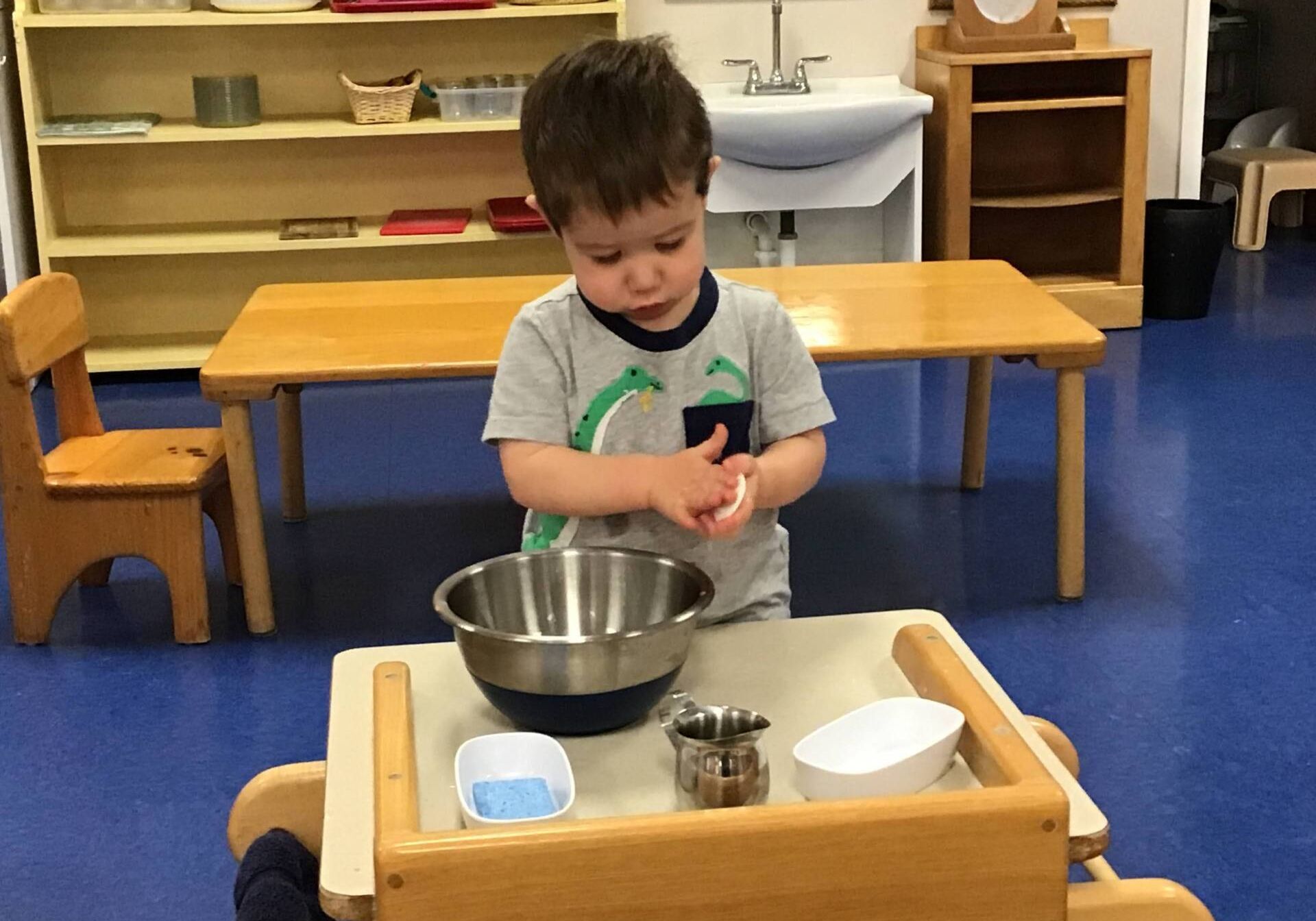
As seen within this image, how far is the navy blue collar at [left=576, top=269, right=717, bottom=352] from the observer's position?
1.44 m

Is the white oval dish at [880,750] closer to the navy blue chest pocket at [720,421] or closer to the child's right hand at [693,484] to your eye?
the child's right hand at [693,484]

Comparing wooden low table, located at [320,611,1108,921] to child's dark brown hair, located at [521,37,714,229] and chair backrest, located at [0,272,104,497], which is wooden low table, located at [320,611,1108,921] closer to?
child's dark brown hair, located at [521,37,714,229]

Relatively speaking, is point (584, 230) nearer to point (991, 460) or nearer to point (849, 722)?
point (849, 722)

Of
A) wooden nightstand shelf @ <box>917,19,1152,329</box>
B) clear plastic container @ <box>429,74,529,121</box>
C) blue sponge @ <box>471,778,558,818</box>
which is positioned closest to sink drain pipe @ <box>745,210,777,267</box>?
wooden nightstand shelf @ <box>917,19,1152,329</box>

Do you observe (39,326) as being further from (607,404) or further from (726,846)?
(726,846)

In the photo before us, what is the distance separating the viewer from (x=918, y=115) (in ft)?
14.5

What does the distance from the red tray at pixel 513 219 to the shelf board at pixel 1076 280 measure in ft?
4.98

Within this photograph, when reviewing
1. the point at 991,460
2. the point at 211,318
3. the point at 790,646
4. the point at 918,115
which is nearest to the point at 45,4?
the point at 211,318

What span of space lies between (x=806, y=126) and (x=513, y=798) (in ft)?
11.4

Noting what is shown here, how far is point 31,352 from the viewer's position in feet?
8.68

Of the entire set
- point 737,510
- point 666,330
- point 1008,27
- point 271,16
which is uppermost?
point 271,16

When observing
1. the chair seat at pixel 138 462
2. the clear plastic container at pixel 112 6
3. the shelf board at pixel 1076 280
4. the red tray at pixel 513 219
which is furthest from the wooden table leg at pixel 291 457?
the shelf board at pixel 1076 280

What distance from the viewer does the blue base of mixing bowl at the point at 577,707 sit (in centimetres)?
116

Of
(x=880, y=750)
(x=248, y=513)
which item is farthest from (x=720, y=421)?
(x=248, y=513)
